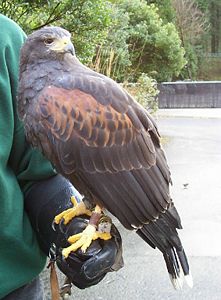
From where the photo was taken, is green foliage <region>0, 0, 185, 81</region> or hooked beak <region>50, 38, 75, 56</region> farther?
green foliage <region>0, 0, 185, 81</region>

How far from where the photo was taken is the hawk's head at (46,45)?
2014 mm

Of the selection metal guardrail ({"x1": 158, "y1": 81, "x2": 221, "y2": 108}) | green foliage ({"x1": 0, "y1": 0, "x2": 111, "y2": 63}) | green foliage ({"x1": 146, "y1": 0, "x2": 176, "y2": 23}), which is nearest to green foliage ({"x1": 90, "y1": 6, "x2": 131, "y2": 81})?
green foliage ({"x1": 0, "y1": 0, "x2": 111, "y2": 63})

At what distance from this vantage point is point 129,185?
2.04 meters

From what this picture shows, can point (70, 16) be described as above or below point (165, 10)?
above

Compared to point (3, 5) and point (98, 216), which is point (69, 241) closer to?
point (98, 216)

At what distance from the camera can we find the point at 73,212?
2020 millimetres

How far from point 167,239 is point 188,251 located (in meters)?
3.73

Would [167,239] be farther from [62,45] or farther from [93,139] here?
[62,45]

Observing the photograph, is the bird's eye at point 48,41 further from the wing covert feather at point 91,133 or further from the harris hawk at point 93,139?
the wing covert feather at point 91,133

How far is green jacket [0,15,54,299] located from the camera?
Answer: 6.65ft

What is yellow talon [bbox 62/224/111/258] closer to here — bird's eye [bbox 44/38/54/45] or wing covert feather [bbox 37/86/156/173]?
wing covert feather [bbox 37/86/156/173]

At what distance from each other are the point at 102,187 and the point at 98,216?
107 millimetres

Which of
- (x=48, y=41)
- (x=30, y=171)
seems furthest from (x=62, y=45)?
(x=30, y=171)

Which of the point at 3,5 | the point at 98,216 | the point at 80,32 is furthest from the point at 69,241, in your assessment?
the point at 80,32
